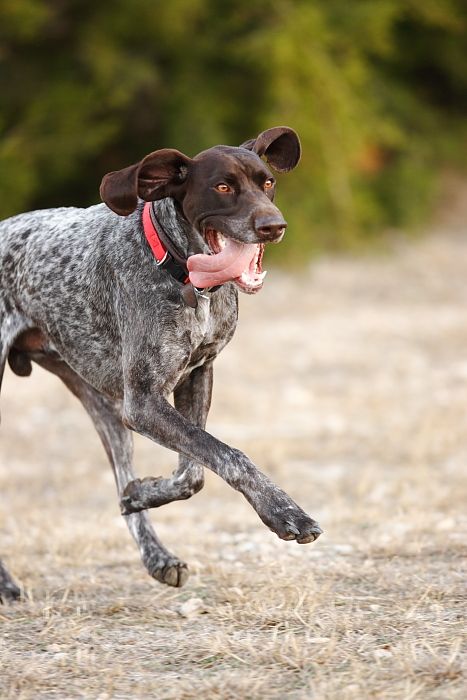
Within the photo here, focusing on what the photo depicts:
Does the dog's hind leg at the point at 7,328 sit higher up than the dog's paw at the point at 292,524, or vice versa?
the dog's hind leg at the point at 7,328

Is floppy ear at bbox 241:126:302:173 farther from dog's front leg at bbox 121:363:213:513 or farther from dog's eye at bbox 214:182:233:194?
dog's front leg at bbox 121:363:213:513

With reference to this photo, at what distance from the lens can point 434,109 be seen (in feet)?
62.0

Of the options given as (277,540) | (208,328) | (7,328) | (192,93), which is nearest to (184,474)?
(208,328)

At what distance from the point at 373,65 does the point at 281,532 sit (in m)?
14.9

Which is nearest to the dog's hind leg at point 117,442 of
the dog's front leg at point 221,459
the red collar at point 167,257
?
the dog's front leg at point 221,459

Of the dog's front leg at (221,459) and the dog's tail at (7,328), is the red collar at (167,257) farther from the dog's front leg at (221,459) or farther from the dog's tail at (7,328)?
the dog's tail at (7,328)

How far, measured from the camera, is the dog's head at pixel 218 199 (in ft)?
12.5

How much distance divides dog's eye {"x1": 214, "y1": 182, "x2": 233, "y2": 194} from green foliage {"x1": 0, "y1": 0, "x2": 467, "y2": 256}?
27.0 ft

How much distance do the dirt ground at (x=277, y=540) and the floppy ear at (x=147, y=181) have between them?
141 centimetres

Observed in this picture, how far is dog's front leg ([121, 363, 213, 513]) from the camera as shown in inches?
169

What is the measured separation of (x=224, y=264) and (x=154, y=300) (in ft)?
1.32

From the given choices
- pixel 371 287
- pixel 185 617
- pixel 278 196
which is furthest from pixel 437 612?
pixel 278 196

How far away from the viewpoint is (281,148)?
4.38 m

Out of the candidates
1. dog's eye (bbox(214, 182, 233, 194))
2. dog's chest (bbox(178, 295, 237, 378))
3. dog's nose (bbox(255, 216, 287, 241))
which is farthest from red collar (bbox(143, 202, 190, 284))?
dog's nose (bbox(255, 216, 287, 241))
